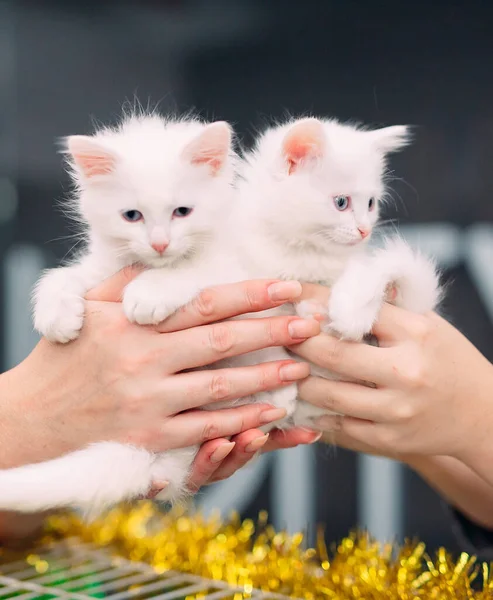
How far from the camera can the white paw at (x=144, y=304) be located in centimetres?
112

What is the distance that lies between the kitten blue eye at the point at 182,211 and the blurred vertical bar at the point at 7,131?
65.6 inches

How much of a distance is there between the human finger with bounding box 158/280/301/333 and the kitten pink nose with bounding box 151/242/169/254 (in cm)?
10

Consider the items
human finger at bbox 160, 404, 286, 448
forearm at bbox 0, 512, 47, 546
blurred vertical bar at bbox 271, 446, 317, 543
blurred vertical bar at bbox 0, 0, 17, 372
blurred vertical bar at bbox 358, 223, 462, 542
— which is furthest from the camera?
blurred vertical bar at bbox 0, 0, 17, 372

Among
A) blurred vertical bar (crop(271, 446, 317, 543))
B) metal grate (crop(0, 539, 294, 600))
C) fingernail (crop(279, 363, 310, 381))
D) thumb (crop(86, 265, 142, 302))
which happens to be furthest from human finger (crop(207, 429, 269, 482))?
blurred vertical bar (crop(271, 446, 317, 543))

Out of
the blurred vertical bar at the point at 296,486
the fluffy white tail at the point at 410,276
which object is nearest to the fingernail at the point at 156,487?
the fluffy white tail at the point at 410,276

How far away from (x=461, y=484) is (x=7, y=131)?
2030mm

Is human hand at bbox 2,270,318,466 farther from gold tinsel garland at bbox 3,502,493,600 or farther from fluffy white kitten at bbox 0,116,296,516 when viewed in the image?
gold tinsel garland at bbox 3,502,493,600

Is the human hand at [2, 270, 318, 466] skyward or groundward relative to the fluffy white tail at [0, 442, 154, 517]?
skyward

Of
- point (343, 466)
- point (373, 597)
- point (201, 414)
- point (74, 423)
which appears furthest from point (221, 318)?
point (343, 466)

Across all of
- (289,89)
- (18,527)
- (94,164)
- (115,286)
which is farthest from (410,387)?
(289,89)

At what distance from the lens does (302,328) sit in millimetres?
1158

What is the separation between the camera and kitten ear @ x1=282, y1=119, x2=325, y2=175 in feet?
3.70

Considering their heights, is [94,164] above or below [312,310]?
above

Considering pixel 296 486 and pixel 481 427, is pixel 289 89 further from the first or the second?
pixel 481 427
